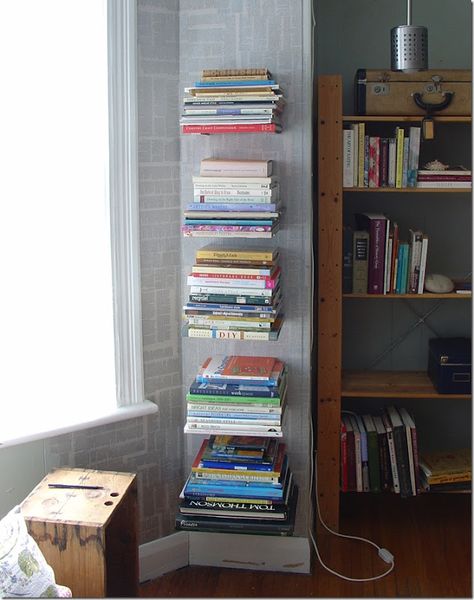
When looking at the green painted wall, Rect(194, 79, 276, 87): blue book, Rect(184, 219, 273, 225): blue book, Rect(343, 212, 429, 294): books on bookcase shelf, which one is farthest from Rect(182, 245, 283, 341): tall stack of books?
the green painted wall

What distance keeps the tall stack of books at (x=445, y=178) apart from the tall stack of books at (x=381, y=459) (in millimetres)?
955

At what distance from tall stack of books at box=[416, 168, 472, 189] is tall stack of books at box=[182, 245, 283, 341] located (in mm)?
801

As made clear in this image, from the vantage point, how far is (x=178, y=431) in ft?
10.3

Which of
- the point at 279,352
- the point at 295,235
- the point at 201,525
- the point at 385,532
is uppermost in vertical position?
the point at 295,235

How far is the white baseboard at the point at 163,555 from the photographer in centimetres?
308

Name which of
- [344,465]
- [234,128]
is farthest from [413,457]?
→ [234,128]

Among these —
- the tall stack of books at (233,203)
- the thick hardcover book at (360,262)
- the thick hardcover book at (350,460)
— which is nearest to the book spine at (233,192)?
the tall stack of books at (233,203)

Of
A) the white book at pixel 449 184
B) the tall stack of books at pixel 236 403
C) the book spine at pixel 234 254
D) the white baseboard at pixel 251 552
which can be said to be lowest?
the white baseboard at pixel 251 552

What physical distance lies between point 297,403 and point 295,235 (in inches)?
23.5

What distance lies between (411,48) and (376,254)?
0.97 metres

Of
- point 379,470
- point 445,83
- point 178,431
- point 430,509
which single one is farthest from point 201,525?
point 445,83

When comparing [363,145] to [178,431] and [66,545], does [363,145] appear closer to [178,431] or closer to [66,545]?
[178,431]

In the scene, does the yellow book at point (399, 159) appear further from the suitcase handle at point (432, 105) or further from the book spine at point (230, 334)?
the book spine at point (230, 334)

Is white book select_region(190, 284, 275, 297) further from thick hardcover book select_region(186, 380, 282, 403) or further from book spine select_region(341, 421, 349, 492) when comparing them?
book spine select_region(341, 421, 349, 492)
